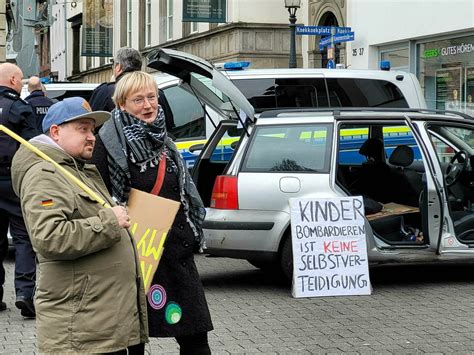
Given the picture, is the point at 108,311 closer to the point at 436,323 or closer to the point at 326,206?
the point at 436,323

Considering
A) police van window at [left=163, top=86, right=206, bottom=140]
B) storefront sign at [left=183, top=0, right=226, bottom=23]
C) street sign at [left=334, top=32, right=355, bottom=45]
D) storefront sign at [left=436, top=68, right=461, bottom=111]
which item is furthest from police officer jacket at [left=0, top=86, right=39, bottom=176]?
storefront sign at [left=183, top=0, right=226, bottom=23]

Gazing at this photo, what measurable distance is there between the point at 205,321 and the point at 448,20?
16383 mm

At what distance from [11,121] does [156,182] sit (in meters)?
3.73

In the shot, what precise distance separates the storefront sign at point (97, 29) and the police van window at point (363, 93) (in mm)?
22792

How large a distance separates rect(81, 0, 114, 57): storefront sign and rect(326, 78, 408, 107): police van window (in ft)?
74.8

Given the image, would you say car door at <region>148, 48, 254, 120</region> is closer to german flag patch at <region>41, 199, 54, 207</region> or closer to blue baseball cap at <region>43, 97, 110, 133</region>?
blue baseball cap at <region>43, 97, 110, 133</region>

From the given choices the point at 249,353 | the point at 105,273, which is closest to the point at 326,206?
the point at 249,353

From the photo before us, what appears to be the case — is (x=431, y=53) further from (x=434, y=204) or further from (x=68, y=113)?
(x=68, y=113)

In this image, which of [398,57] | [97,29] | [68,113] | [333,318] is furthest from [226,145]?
[97,29]

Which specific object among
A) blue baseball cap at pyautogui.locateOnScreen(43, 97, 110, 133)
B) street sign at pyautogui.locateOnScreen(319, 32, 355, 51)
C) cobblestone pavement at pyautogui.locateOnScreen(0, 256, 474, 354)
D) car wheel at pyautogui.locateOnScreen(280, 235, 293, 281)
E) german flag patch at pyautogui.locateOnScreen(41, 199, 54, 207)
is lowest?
cobblestone pavement at pyautogui.locateOnScreen(0, 256, 474, 354)

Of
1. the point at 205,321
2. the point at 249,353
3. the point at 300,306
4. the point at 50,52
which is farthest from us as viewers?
the point at 50,52

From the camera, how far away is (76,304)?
4109 mm

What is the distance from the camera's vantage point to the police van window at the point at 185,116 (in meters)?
13.0

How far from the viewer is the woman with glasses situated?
4.89 metres
